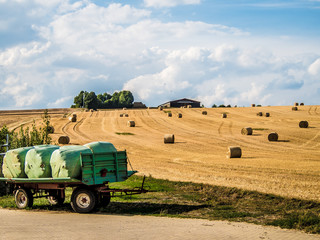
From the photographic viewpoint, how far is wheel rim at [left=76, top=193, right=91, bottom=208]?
15.8 m

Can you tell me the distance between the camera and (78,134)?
52094 millimetres

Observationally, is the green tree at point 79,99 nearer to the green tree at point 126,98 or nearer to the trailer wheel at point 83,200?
the green tree at point 126,98

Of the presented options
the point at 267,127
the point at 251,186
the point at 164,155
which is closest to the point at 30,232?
the point at 251,186

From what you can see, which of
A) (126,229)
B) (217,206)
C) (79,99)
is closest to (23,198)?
(126,229)

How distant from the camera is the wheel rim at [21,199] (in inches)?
687

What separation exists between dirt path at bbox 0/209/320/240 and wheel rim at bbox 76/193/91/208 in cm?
47

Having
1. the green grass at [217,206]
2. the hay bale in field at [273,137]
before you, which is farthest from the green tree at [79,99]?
the green grass at [217,206]

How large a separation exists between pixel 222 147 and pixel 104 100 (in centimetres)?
11167

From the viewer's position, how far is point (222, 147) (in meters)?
39.9

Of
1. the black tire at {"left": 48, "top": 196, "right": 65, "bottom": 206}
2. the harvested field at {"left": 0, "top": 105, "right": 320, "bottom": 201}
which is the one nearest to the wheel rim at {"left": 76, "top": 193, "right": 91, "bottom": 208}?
the black tire at {"left": 48, "top": 196, "right": 65, "bottom": 206}

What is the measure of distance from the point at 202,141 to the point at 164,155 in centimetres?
979

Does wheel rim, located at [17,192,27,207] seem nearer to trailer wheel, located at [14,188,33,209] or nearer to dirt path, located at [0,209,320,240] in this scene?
trailer wheel, located at [14,188,33,209]

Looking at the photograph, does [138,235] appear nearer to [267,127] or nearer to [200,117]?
[267,127]

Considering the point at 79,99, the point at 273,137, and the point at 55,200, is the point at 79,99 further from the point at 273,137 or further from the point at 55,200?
the point at 55,200
